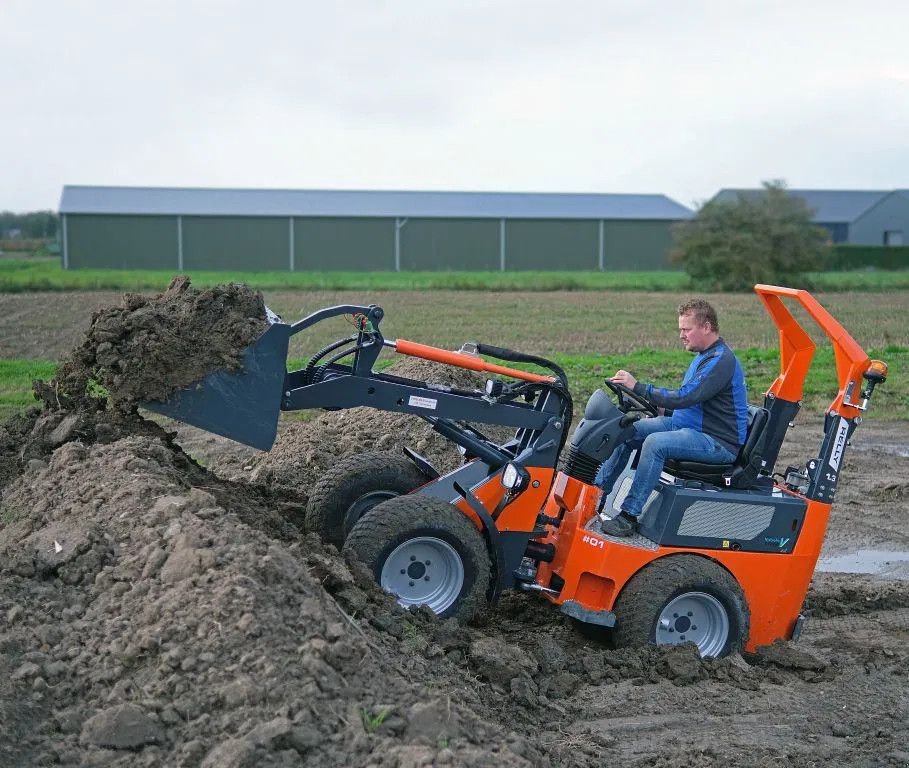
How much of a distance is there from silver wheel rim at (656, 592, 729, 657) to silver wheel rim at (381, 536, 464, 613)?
1253 millimetres

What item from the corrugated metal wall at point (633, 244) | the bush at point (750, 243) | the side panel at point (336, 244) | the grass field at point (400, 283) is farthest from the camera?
the corrugated metal wall at point (633, 244)

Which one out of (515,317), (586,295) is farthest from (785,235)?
(515,317)

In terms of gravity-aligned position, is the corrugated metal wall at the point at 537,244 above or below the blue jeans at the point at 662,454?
above

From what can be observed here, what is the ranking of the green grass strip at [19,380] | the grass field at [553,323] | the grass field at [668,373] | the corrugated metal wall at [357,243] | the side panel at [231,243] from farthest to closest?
1. the side panel at [231,243]
2. the corrugated metal wall at [357,243]
3. the grass field at [553,323]
4. the grass field at [668,373]
5. the green grass strip at [19,380]

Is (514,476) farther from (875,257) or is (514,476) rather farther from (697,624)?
(875,257)

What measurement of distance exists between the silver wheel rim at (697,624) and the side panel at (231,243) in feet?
166

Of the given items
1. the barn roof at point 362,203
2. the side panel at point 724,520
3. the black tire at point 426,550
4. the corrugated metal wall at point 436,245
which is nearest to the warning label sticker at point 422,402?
the black tire at point 426,550

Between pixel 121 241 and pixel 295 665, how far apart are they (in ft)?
174

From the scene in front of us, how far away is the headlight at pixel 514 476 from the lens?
287 inches

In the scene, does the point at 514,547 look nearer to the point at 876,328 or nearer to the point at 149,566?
the point at 149,566

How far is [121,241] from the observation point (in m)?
55.9

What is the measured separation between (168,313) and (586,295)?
93.6 feet

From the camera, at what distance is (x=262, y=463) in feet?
35.9

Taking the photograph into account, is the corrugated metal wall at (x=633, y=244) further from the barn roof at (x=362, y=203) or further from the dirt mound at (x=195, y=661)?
the dirt mound at (x=195, y=661)
